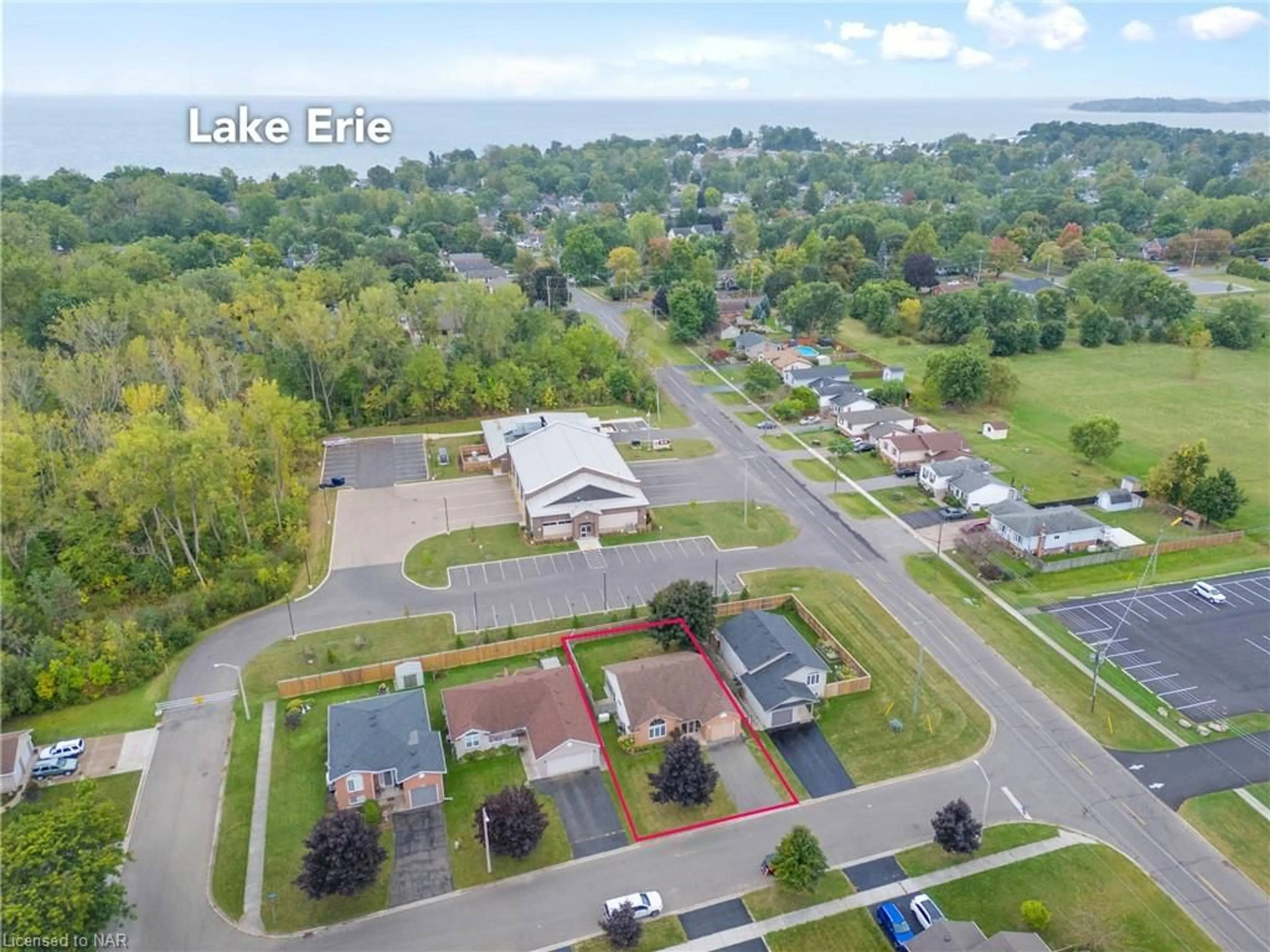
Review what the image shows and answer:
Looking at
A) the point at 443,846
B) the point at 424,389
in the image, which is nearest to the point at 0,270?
the point at 424,389

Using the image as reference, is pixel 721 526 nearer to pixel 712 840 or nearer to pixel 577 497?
pixel 577 497

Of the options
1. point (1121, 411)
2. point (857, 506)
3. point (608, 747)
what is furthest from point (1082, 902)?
point (1121, 411)

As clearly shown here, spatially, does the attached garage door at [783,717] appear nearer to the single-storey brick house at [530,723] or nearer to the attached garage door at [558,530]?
the single-storey brick house at [530,723]

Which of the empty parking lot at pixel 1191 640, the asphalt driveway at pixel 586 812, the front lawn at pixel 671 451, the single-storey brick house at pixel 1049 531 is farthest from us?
the front lawn at pixel 671 451

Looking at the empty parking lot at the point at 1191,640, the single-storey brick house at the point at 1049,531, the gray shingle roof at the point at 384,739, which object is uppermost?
the single-storey brick house at the point at 1049,531

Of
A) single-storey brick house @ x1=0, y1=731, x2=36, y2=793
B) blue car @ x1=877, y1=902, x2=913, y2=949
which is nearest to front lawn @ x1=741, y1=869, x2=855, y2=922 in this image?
blue car @ x1=877, y1=902, x2=913, y2=949

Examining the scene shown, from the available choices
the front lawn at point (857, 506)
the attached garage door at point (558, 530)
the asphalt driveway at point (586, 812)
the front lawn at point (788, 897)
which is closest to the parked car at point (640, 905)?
the asphalt driveway at point (586, 812)

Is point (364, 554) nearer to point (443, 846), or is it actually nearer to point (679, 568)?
point (679, 568)
